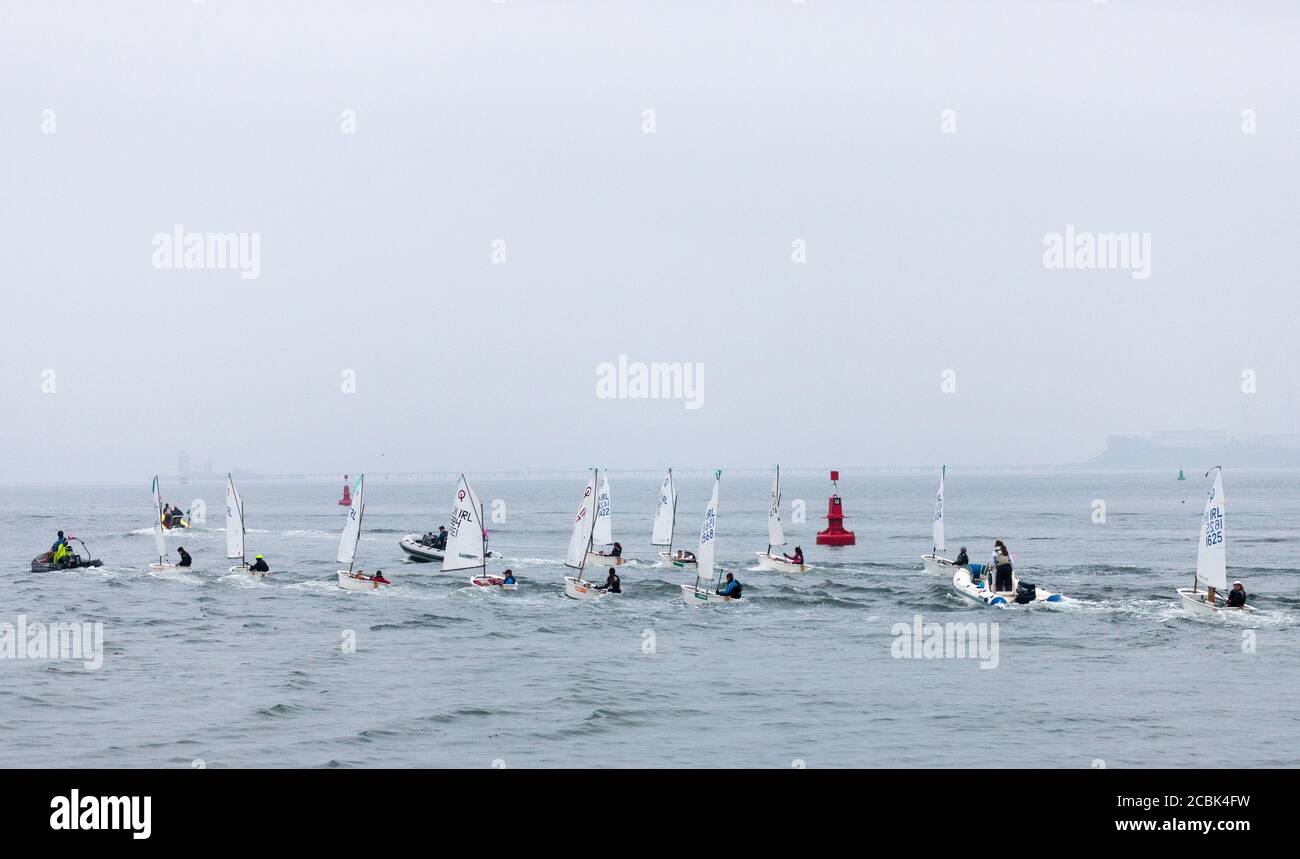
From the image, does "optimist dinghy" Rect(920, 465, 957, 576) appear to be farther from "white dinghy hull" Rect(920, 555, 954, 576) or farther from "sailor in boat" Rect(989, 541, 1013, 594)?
"sailor in boat" Rect(989, 541, 1013, 594)

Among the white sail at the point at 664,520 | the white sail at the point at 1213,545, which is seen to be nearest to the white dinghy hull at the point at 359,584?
the white sail at the point at 664,520

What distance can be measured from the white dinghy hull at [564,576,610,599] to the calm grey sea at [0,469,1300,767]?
3.46ft

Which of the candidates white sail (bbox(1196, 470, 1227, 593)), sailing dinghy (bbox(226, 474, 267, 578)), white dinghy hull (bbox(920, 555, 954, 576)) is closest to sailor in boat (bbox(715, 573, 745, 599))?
white dinghy hull (bbox(920, 555, 954, 576))

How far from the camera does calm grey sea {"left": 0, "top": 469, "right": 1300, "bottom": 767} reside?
80.2 feet

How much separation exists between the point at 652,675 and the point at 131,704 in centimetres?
1355

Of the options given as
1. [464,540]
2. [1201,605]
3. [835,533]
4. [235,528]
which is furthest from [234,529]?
[1201,605]

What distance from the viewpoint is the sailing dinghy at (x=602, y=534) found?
196ft

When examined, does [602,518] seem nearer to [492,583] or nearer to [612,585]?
[492,583]

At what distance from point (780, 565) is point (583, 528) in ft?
36.5

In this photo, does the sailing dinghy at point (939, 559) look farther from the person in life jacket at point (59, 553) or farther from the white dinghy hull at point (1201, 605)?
the person in life jacket at point (59, 553)

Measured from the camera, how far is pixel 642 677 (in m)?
32.6
